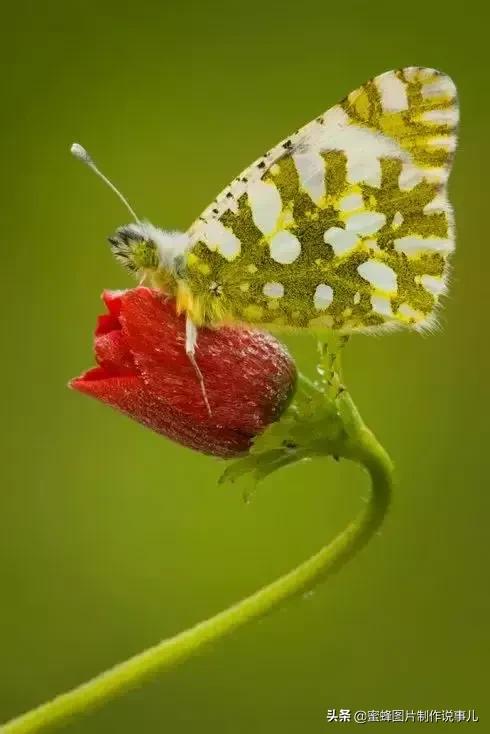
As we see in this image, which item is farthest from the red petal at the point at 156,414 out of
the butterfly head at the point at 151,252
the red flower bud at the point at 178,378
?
the butterfly head at the point at 151,252

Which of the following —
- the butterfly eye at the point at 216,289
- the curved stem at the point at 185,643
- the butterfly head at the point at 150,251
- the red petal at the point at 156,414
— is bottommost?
the curved stem at the point at 185,643

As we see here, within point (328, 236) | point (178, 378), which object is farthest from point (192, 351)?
point (328, 236)

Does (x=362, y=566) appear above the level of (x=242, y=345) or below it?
below

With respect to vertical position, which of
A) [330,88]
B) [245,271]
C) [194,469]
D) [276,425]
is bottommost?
[194,469]

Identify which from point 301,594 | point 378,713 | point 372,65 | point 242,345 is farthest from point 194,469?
point 301,594

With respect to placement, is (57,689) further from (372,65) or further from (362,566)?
(372,65)

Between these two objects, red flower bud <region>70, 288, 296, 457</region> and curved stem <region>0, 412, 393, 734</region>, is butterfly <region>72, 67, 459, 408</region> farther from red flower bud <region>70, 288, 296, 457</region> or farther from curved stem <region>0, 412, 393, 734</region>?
curved stem <region>0, 412, 393, 734</region>

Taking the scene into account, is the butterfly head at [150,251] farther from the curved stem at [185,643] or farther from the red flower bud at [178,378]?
the curved stem at [185,643]
